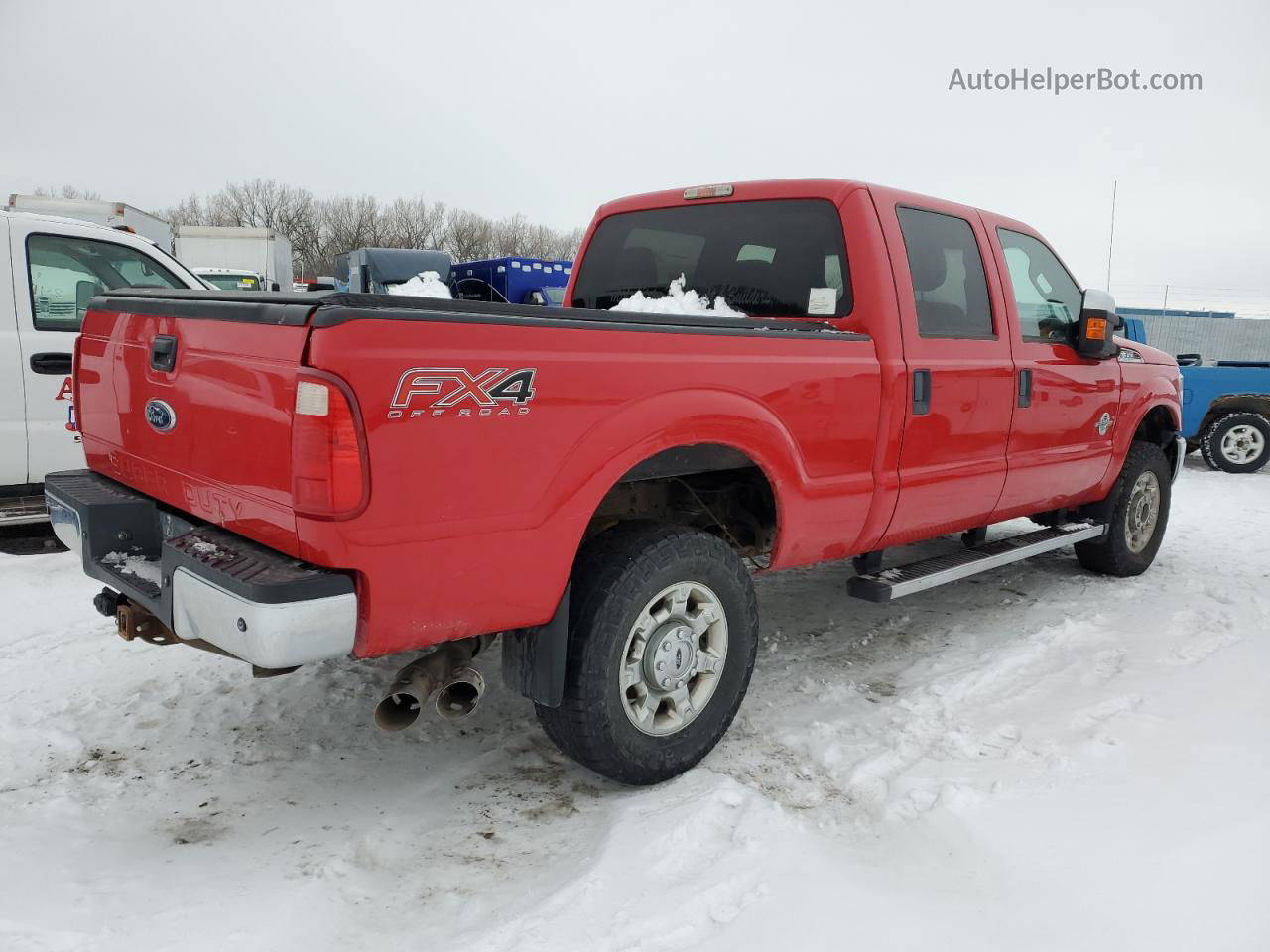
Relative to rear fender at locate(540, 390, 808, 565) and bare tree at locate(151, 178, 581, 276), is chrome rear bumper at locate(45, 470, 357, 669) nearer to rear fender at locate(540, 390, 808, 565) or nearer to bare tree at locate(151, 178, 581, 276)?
rear fender at locate(540, 390, 808, 565)

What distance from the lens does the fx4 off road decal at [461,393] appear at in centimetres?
224

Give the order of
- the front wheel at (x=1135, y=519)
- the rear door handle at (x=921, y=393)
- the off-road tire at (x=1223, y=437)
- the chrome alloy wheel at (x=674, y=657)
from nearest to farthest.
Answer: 1. the chrome alloy wheel at (x=674, y=657)
2. the rear door handle at (x=921, y=393)
3. the front wheel at (x=1135, y=519)
4. the off-road tire at (x=1223, y=437)

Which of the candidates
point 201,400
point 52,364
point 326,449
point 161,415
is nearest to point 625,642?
point 326,449

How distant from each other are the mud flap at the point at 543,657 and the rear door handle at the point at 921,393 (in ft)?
5.89

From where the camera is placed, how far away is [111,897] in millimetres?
2418

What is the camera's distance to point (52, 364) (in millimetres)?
5309

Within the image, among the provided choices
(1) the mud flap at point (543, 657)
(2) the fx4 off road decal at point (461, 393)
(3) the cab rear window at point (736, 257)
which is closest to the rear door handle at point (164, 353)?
(2) the fx4 off road decal at point (461, 393)

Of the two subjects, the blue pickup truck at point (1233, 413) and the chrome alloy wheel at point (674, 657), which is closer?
the chrome alloy wheel at point (674, 657)

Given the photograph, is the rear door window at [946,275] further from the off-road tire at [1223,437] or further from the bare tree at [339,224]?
the bare tree at [339,224]

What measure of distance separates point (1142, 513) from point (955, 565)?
7.70 feet

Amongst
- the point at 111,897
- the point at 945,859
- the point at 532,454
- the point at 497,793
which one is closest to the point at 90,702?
the point at 111,897

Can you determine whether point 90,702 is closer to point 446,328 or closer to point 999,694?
point 446,328

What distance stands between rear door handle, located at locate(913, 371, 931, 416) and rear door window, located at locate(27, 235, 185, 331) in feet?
13.6

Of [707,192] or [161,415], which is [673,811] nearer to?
[161,415]
